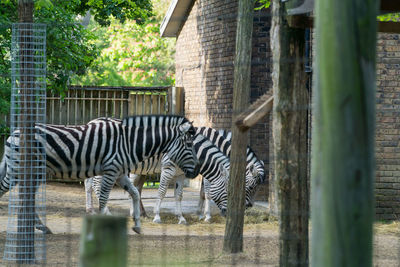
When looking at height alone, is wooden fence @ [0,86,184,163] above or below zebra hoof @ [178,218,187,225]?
above

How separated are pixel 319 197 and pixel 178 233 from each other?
6.57 m

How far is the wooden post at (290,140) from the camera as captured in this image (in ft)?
13.8

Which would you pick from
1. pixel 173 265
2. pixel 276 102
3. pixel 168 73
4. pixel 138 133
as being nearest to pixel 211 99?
pixel 138 133

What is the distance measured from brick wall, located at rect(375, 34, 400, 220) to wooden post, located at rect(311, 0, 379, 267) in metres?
7.56

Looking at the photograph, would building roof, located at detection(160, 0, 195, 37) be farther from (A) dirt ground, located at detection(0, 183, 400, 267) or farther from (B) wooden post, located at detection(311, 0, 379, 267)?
(B) wooden post, located at detection(311, 0, 379, 267)

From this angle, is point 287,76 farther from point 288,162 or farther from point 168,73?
point 168,73

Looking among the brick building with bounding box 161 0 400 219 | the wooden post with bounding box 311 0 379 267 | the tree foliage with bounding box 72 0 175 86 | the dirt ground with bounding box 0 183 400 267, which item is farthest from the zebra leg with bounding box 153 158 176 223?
the tree foliage with bounding box 72 0 175 86

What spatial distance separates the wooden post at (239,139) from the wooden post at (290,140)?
2427 millimetres

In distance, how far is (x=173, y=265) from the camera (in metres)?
6.14

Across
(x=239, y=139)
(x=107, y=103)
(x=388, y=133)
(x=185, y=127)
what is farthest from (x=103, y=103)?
(x=239, y=139)

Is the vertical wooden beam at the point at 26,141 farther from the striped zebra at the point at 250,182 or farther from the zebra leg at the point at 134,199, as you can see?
the striped zebra at the point at 250,182

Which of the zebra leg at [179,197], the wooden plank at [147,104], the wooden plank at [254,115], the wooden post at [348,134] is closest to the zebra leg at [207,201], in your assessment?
the zebra leg at [179,197]

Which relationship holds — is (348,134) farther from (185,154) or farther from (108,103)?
(108,103)

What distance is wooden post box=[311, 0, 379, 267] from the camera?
6.83 feet
